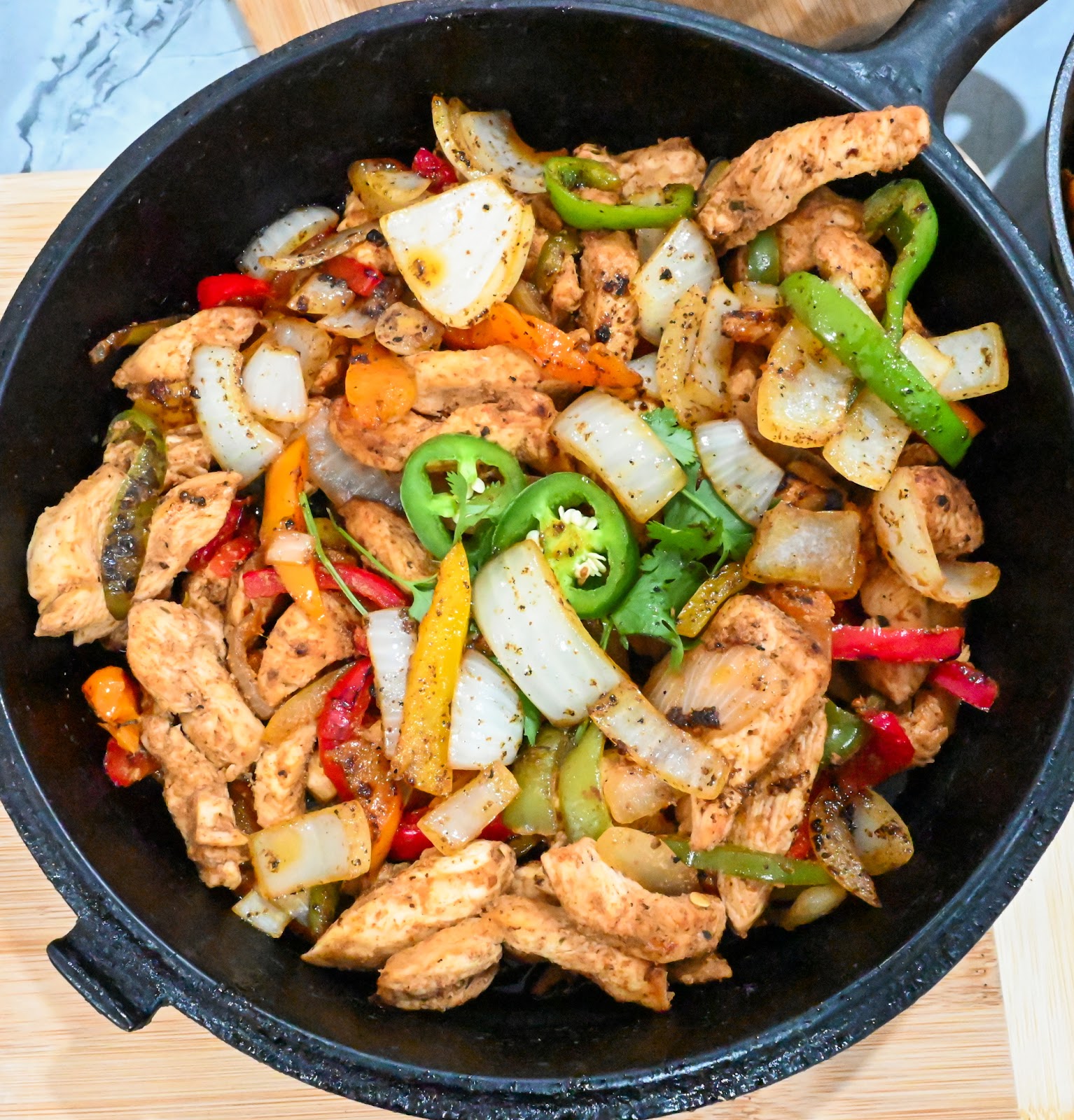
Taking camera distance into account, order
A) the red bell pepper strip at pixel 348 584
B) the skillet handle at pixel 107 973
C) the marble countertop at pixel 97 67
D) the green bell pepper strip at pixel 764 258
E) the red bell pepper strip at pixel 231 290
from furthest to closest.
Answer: the marble countertop at pixel 97 67 → the red bell pepper strip at pixel 231 290 → the green bell pepper strip at pixel 764 258 → the red bell pepper strip at pixel 348 584 → the skillet handle at pixel 107 973

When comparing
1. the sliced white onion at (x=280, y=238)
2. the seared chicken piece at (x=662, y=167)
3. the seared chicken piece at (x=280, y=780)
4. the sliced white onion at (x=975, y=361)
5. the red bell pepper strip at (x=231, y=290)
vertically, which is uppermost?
the sliced white onion at (x=280, y=238)

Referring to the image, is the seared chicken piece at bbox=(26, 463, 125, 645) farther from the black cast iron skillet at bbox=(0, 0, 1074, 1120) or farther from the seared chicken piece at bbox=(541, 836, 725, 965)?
the seared chicken piece at bbox=(541, 836, 725, 965)

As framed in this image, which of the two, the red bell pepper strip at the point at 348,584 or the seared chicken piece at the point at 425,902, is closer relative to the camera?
the seared chicken piece at the point at 425,902

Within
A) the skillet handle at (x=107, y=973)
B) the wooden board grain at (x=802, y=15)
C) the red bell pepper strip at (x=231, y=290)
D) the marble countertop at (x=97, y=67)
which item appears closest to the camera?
the skillet handle at (x=107, y=973)

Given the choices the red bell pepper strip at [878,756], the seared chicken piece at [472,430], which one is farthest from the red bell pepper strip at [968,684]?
the seared chicken piece at [472,430]

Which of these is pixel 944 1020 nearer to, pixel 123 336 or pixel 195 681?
pixel 195 681

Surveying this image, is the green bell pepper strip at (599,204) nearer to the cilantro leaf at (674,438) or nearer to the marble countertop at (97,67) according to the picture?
the cilantro leaf at (674,438)

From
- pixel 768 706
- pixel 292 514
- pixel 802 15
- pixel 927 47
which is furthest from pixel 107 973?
pixel 802 15
